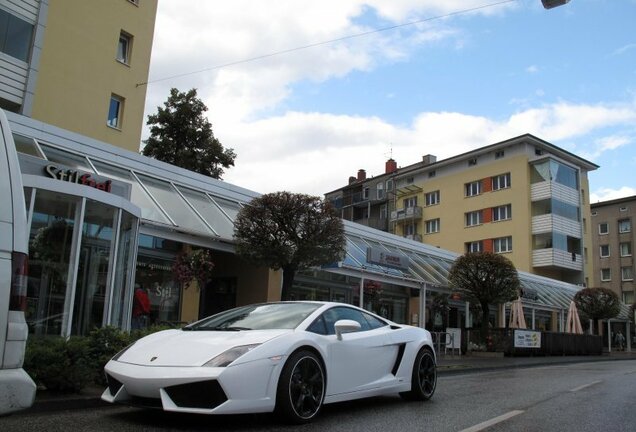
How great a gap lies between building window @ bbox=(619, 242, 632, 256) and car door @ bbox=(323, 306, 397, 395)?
219 ft

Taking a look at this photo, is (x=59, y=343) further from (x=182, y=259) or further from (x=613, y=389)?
(x=613, y=389)

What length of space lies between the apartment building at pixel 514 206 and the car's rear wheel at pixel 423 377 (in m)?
39.2

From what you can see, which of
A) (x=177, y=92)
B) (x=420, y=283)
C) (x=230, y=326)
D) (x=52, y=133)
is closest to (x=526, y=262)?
(x=420, y=283)

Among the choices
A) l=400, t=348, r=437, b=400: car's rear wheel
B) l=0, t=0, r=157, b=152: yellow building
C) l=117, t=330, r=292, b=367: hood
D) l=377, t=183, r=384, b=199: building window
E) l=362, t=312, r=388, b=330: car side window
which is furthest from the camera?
l=377, t=183, r=384, b=199: building window

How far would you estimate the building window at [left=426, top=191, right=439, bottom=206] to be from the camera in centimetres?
5256

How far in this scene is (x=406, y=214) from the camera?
54.0 metres

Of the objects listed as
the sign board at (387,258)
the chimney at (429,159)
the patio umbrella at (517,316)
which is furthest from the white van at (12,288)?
the chimney at (429,159)

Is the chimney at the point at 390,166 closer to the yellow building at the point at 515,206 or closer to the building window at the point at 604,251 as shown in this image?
the yellow building at the point at 515,206

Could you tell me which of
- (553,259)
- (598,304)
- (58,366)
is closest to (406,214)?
(553,259)

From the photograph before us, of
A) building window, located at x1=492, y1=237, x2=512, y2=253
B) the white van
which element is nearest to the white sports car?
the white van

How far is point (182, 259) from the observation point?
14703 mm

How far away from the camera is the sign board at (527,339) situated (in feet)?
81.3

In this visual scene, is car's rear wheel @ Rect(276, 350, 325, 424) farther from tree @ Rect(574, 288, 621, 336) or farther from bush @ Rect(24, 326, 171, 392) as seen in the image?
tree @ Rect(574, 288, 621, 336)

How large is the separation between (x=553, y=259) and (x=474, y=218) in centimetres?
782
